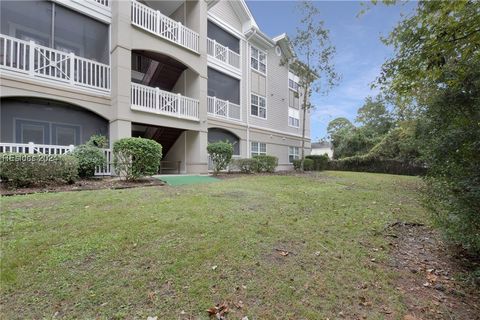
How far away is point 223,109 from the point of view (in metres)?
16.8

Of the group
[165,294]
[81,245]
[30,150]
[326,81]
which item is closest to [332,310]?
[165,294]

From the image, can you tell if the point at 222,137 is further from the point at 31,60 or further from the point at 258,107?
the point at 31,60

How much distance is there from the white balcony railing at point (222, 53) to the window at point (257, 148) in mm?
5684

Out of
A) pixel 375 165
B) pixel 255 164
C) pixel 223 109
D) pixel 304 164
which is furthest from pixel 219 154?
pixel 375 165

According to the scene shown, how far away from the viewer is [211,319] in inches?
106

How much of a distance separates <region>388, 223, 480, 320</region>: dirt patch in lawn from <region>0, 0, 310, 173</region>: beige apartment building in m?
10.3

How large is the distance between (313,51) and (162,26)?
32.7ft

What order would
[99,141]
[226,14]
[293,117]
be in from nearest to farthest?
[99,141], [226,14], [293,117]

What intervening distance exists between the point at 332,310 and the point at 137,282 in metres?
2.33

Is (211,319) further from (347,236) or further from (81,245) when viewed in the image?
(347,236)

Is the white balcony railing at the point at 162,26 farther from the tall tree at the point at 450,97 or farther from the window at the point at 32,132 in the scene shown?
the tall tree at the point at 450,97

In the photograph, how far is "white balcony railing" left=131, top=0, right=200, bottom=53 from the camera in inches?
461

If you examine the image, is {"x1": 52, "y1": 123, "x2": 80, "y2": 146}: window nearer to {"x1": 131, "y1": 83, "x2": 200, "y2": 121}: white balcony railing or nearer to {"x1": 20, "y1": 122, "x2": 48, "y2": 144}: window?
{"x1": 20, "y1": 122, "x2": 48, "y2": 144}: window

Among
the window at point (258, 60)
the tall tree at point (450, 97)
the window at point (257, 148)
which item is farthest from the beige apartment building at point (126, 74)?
the tall tree at point (450, 97)
